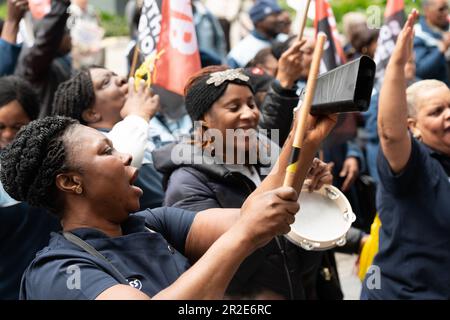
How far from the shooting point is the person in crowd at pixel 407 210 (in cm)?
345

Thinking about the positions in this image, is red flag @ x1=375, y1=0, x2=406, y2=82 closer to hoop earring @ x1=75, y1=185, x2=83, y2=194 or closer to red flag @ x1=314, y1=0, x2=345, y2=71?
red flag @ x1=314, y1=0, x2=345, y2=71

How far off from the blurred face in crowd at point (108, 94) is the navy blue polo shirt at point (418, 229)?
1522 millimetres

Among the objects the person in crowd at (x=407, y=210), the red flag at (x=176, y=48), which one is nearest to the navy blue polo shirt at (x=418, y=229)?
the person in crowd at (x=407, y=210)

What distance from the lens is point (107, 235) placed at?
96.9 inches

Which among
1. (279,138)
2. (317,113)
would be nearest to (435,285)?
(279,138)

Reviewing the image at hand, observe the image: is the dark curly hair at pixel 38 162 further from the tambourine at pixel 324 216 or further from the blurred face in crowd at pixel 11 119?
the blurred face in crowd at pixel 11 119

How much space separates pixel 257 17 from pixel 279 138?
3.49 meters

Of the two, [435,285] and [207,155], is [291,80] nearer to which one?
[207,155]

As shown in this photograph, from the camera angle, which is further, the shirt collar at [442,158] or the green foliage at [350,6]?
the green foliage at [350,6]

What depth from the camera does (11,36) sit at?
5.19 m

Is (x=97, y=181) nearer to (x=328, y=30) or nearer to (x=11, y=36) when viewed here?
(x=11, y=36)

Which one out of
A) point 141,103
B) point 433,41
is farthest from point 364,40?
point 141,103

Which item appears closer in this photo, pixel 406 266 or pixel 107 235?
pixel 107 235

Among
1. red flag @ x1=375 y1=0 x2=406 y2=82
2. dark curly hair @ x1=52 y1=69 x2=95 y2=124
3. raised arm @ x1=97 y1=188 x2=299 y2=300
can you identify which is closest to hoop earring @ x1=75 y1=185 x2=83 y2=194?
raised arm @ x1=97 y1=188 x2=299 y2=300
